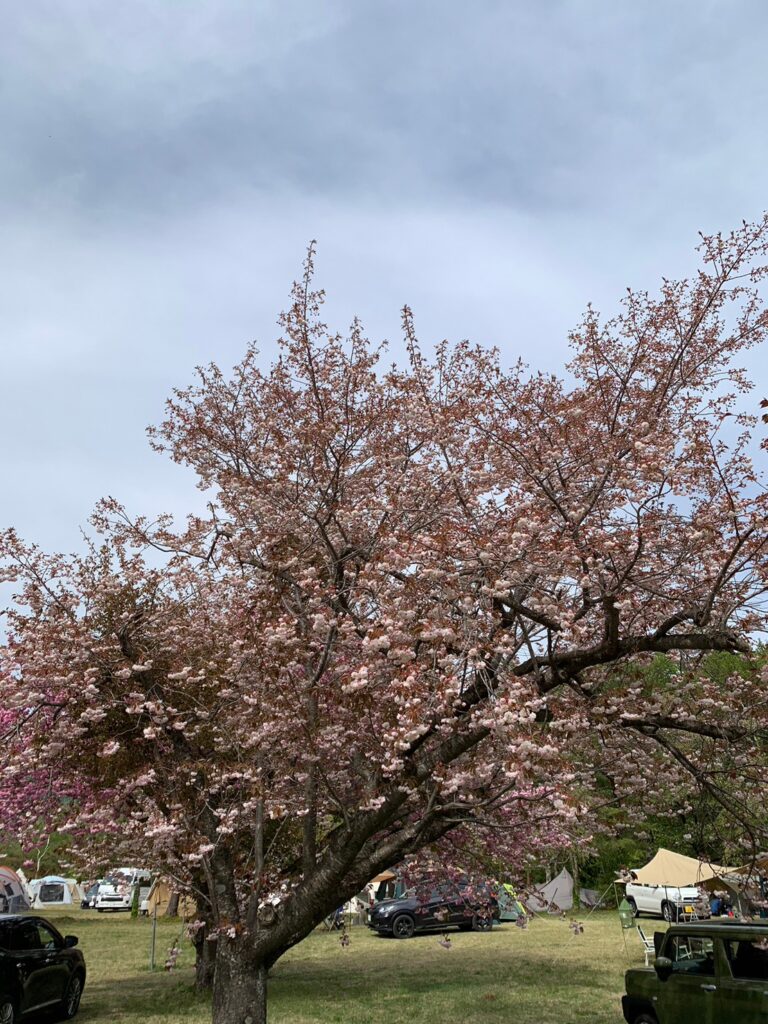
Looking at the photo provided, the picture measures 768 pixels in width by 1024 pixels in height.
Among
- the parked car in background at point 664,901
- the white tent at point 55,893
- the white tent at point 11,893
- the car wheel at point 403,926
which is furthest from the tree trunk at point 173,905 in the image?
the white tent at point 55,893

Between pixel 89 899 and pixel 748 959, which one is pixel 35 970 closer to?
pixel 748 959

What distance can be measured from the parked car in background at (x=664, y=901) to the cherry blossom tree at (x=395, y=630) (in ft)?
60.1

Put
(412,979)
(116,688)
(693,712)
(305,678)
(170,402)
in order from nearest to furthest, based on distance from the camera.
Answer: (693,712)
(305,678)
(116,688)
(170,402)
(412,979)

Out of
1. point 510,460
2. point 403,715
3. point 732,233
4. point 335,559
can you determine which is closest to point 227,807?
point 335,559

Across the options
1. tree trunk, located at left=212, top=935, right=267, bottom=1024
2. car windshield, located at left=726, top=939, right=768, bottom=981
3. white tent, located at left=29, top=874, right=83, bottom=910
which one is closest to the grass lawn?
tree trunk, located at left=212, top=935, right=267, bottom=1024

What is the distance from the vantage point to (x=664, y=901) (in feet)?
82.9

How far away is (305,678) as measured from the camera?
8219mm

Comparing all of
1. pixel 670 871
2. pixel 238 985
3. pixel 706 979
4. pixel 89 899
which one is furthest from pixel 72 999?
pixel 89 899

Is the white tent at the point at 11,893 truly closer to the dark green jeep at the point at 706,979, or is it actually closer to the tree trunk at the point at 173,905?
the tree trunk at the point at 173,905

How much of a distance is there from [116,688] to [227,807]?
1869 mm

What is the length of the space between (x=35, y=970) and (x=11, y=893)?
21.0m

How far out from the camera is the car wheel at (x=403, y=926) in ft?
75.3

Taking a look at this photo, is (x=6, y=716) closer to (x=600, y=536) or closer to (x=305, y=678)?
(x=305, y=678)

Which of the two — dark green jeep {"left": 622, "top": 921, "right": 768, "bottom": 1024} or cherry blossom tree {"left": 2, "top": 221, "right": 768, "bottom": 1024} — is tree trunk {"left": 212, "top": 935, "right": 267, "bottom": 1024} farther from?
dark green jeep {"left": 622, "top": 921, "right": 768, "bottom": 1024}
